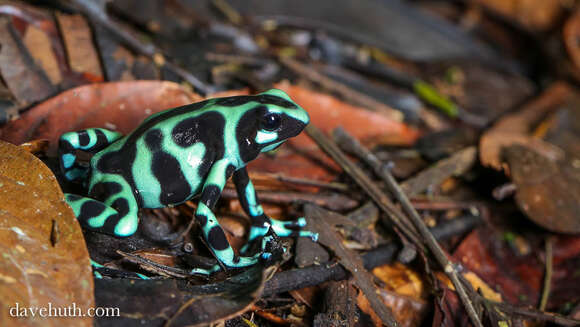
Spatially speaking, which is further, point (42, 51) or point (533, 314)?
point (42, 51)

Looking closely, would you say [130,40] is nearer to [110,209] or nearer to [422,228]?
[110,209]

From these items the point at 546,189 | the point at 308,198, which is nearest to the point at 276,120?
the point at 308,198

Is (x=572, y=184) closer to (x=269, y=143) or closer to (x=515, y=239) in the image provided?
(x=515, y=239)

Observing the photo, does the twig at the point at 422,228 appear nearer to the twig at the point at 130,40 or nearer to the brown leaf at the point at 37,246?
the twig at the point at 130,40

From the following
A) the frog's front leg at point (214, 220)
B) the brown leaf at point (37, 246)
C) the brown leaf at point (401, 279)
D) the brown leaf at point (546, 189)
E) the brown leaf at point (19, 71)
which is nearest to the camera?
the brown leaf at point (37, 246)

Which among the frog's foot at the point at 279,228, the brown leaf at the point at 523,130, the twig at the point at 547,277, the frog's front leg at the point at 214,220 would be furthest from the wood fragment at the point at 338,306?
the brown leaf at the point at 523,130

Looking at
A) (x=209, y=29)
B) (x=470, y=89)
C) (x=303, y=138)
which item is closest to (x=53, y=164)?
(x=303, y=138)
